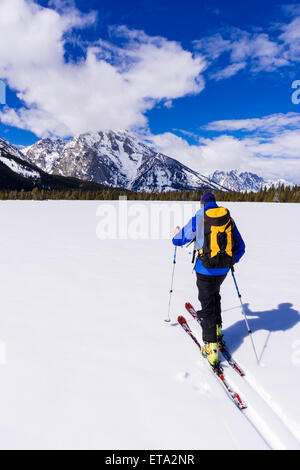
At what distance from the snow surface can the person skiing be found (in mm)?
492

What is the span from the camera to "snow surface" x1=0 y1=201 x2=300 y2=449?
3.00m

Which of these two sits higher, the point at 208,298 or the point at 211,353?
the point at 208,298

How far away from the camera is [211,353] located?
4391 millimetres

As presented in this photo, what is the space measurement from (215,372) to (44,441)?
2608 millimetres

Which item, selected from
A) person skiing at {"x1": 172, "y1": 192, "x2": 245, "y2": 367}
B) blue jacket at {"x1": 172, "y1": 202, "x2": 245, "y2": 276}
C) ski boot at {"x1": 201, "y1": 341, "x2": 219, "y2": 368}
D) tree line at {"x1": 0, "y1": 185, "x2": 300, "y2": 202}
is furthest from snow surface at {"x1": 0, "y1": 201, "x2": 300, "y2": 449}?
tree line at {"x1": 0, "y1": 185, "x2": 300, "y2": 202}

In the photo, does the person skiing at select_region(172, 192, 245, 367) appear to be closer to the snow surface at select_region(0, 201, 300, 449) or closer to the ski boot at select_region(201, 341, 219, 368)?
the ski boot at select_region(201, 341, 219, 368)

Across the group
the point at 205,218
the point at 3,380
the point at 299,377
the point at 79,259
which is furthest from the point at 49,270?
the point at 299,377

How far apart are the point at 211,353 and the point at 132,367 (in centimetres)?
136

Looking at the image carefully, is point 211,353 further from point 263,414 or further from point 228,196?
point 228,196

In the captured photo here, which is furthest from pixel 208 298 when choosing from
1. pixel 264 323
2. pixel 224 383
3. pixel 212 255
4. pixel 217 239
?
pixel 264 323

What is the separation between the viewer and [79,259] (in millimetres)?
10742

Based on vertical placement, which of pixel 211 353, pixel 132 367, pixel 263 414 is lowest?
pixel 263 414

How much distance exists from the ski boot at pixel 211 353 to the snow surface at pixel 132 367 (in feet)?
0.46
